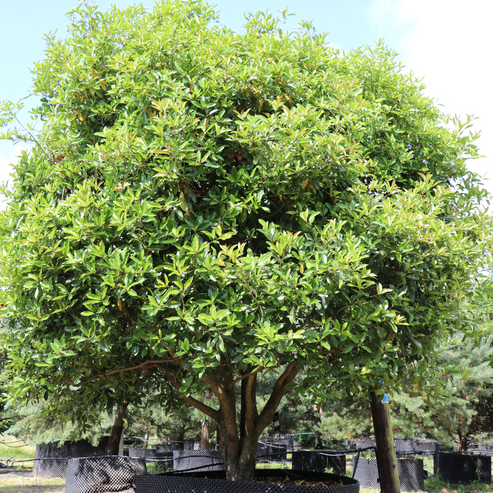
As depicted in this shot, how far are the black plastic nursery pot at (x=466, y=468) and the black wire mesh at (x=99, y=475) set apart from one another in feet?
32.2

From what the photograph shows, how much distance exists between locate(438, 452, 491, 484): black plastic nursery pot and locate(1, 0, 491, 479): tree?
1092 centimetres

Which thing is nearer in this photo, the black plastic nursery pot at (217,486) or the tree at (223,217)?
the tree at (223,217)

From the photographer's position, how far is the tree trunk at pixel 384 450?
7.07m

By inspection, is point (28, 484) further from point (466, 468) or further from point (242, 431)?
point (466, 468)

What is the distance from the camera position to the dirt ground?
44.3ft

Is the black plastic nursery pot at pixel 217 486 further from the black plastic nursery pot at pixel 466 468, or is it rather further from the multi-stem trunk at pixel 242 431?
the black plastic nursery pot at pixel 466 468

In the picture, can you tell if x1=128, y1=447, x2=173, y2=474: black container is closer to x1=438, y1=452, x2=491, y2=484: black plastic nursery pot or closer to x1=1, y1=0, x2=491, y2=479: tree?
x1=438, y1=452, x2=491, y2=484: black plastic nursery pot

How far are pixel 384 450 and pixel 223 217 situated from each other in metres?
4.98

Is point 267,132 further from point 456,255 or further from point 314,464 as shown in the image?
point 314,464

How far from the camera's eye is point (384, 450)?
7.18 meters

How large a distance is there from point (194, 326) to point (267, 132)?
203 cm

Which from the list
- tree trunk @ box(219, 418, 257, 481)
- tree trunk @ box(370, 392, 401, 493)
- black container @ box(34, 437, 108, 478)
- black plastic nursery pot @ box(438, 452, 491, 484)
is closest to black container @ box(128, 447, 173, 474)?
black container @ box(34, 437, 108, 478)

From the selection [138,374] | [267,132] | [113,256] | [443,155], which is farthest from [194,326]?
[443,155]

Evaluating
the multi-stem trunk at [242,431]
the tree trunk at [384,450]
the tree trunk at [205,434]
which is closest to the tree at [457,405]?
the tree trunk at [384,450]
